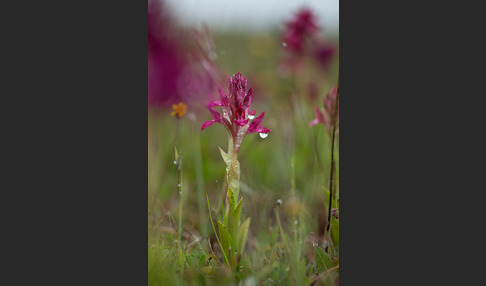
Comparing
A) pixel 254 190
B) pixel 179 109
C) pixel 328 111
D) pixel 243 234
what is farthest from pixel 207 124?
pixel 328 111

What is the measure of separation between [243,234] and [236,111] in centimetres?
58

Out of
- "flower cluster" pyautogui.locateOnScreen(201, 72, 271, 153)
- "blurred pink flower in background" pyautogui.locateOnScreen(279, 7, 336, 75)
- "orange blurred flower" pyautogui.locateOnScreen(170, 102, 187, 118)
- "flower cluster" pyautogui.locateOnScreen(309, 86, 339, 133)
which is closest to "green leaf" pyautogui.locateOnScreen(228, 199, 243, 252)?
"flower cluster" pyautogui.locateOnScreen(201, 72, 271, 153)

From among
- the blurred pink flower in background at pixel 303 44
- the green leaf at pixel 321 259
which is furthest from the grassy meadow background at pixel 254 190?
the blurred pink flower in background at pixel 303 44

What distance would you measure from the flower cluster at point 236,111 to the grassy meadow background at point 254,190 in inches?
3.0

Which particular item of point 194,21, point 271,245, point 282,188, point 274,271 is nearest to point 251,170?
point 282,188

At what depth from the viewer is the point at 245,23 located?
8.52 ft

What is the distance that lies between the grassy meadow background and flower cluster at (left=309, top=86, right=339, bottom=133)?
0.07 meters

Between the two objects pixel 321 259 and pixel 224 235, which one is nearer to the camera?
pixel 224 235

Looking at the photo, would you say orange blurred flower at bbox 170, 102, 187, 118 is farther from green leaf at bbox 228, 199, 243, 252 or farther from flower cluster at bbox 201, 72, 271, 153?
green leaf at bbox 228, 199, 243, 252

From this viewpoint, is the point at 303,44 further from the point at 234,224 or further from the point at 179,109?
the point at 234,224

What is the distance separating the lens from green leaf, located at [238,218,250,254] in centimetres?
235

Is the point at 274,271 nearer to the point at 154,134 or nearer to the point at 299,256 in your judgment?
the point at 299,256

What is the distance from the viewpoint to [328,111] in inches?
105

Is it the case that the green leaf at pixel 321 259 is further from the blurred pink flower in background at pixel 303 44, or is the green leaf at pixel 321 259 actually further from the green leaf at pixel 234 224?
the blurred pink flower in background at pixel 303 44
